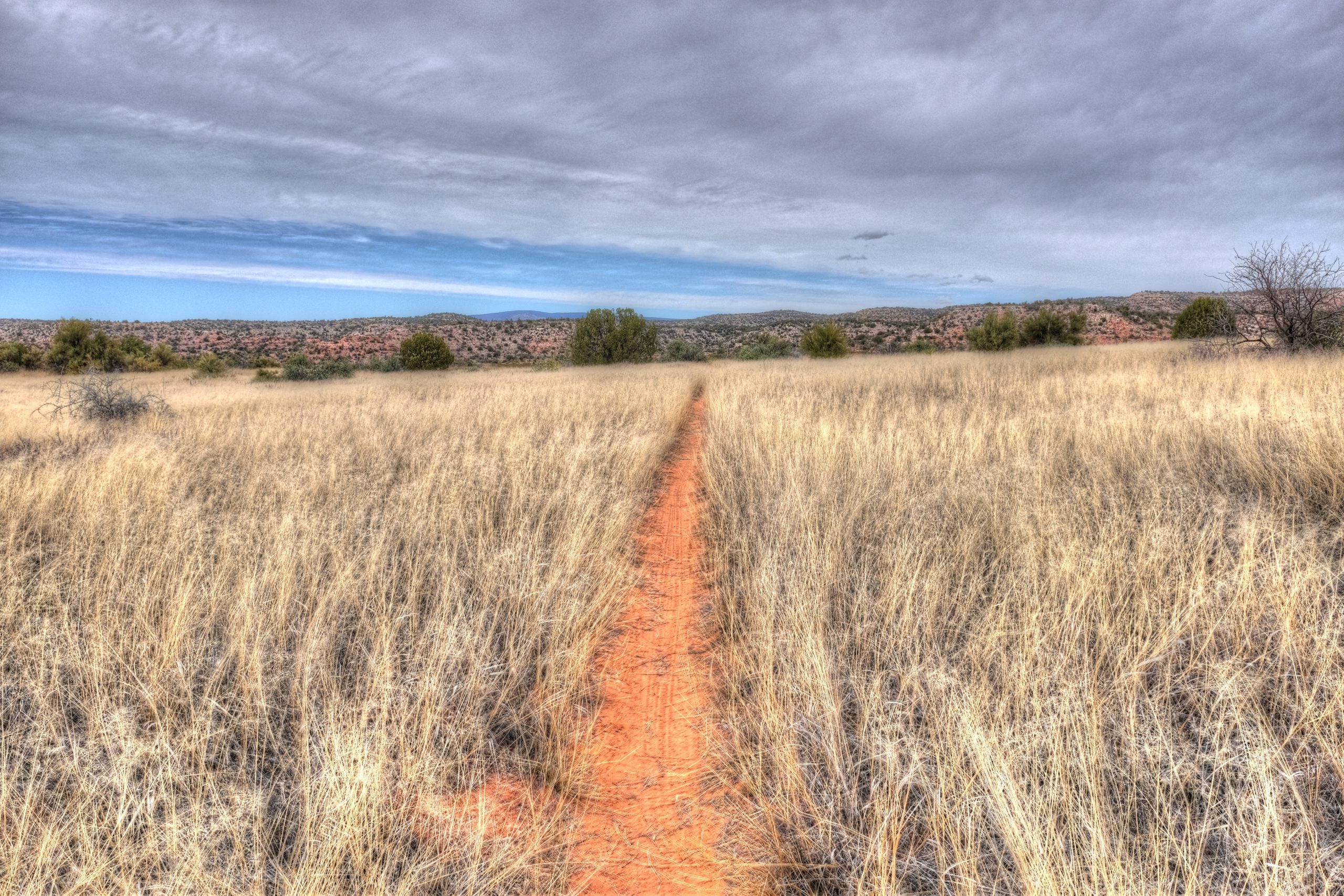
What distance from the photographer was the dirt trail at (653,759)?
216 centimetres

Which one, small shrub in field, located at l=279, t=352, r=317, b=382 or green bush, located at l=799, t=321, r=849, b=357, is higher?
green bush, located at l=799, t=321, r=849, b=357

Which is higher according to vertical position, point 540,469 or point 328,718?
point 540,469

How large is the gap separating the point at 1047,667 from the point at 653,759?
1853 millimetres

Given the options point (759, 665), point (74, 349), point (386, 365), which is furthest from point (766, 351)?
point (74, 349)

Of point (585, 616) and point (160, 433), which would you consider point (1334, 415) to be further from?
point (160, 433)

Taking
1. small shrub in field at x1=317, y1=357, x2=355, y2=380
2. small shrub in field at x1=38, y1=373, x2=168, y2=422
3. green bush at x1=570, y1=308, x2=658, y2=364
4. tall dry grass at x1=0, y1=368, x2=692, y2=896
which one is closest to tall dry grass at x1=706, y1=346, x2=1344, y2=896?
tall dry grass at x1=0, y1=368, x2=692, y2=896

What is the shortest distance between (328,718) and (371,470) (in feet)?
14.6

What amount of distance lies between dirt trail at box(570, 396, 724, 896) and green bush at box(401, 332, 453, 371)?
28.1 metres

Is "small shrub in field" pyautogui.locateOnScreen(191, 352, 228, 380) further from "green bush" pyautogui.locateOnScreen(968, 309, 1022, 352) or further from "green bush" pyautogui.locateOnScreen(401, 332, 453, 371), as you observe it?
"green bush" pyautogui.locateOnScreen(968, 309, 1022, 352)

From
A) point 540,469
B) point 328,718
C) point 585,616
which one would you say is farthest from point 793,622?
point 540,469

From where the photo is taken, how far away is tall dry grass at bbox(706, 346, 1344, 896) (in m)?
1.83

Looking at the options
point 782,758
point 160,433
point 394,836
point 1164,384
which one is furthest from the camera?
point 1164,384

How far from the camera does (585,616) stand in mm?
3541

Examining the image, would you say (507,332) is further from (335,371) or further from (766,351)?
(766,351)
